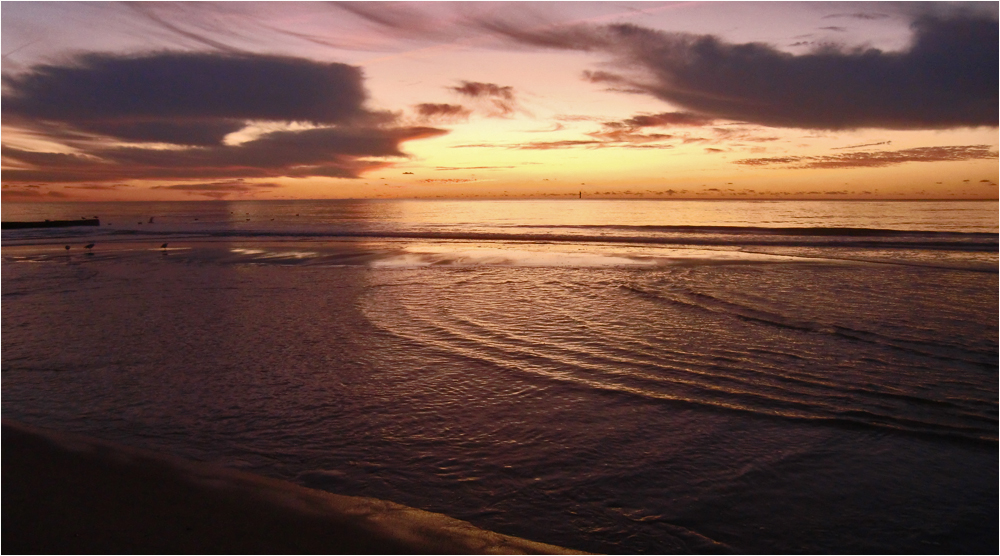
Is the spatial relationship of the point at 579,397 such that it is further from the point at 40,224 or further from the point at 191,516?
the point at 40,224

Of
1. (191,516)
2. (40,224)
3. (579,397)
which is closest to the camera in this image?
(191,516)

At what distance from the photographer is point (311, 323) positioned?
11.7 meters

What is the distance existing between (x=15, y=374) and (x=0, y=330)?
3.90 m

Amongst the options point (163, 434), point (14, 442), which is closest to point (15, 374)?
point (14, 442)

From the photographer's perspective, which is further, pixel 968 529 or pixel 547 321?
pixel 547 321

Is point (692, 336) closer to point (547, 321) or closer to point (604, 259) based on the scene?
point (547, 321)

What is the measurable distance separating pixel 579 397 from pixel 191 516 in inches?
176

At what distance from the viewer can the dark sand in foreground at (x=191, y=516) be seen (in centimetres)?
407

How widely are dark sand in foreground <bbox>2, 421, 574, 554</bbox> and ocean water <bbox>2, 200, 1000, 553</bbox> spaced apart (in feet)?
0.85

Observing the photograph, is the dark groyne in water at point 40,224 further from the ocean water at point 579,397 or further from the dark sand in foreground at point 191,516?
the dark sand in foreground at point 191,516

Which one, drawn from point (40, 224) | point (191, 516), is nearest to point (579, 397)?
point (191, 516)

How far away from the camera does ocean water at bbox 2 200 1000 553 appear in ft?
15.6

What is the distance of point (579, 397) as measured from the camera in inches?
287

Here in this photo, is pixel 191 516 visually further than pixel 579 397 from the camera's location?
No
